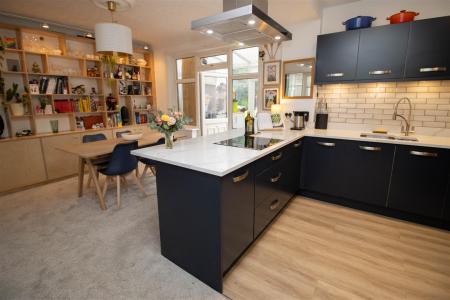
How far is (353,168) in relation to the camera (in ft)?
8.89

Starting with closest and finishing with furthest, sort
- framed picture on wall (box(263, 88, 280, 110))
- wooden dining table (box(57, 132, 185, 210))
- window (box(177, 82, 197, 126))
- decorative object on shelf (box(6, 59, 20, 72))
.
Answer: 1. wooden dining table (box(57, 132, 185, 210))
2. decorative object on shelf (box(6, 59, 20, 72))
3. framed picture on wall (box(263, 88, 280, 110))
4. window (box(177, 82, 197, 126))

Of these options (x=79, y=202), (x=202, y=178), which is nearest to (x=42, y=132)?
(x=79, y=202)

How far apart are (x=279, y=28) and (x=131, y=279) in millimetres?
2412

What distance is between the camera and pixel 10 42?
3420 mm

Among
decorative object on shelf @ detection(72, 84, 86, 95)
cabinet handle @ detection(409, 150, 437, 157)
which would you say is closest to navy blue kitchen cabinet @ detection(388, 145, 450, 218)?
cabinet handle @ detection(409, 150, 437, 157)

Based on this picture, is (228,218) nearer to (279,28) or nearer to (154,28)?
(279,28)

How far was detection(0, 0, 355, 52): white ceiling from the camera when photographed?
9.43 ft

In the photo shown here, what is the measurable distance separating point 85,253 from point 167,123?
141 centimetres

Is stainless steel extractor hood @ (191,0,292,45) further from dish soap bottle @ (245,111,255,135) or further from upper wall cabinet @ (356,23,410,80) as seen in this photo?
upper wall cabinet @ (356,23,410,80)

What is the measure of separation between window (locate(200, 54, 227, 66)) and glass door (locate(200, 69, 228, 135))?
0.21m

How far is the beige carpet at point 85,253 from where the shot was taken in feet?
5.33

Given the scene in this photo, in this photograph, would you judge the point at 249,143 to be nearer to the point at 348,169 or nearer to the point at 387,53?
the point at 348,169

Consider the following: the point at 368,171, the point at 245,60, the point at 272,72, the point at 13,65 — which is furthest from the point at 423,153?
the point at 13,65

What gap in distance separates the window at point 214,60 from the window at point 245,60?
27cm
